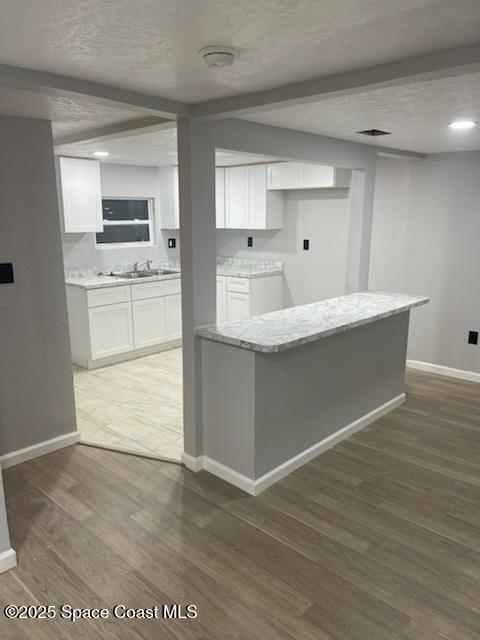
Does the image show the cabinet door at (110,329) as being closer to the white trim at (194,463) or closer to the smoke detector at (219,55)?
the white trim at (194,463)

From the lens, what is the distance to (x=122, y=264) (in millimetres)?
5906

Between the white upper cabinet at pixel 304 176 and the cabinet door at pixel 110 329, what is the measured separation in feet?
7.14

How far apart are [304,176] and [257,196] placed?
69 cm

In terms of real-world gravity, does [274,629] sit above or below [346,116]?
below

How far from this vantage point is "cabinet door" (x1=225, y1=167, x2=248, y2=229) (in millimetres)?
5816

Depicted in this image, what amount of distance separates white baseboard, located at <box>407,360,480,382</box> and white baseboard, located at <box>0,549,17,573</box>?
4010 millimetres

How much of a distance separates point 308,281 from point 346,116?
3.02 metres

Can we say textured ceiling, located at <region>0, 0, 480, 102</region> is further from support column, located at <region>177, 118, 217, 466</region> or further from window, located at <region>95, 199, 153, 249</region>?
window, located at <region>95, 199, 153, 249</region>

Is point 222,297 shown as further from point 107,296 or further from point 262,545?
point 262,545

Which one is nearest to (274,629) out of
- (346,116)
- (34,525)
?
(34,525)

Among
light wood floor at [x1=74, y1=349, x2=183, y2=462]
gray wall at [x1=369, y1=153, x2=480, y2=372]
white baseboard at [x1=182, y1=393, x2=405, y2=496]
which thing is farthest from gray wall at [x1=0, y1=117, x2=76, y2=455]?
gray wall at [x1=369, y1=153, x2=480, y2=372]

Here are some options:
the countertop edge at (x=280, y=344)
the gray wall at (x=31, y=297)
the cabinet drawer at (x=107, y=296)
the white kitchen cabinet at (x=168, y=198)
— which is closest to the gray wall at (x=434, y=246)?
the countertop edge at (x=280, y=344)

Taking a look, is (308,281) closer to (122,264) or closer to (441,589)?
(122,264)

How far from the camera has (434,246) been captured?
4715 mm
